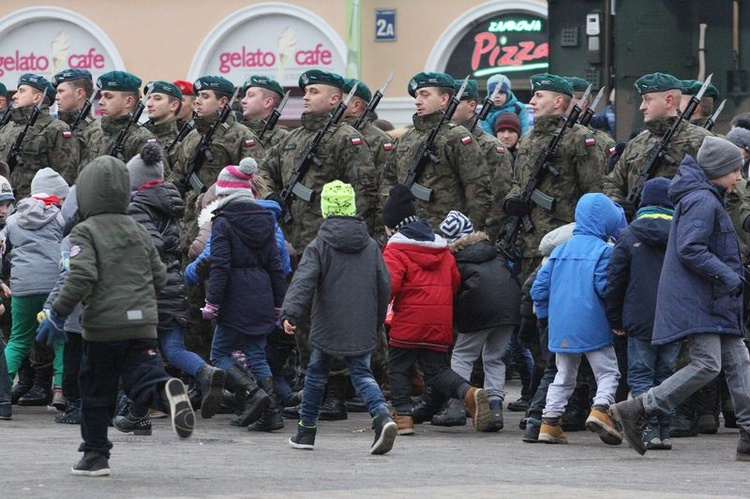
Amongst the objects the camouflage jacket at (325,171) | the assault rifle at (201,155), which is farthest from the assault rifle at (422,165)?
the assault rifle at (201,155)

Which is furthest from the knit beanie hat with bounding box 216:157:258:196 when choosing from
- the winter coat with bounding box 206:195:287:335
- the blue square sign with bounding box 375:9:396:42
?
the blue square sign with bounding box 375:9:396:42

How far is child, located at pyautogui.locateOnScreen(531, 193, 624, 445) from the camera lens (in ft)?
39.2

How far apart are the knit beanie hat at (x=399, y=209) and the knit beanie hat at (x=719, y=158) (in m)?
→ 2.20

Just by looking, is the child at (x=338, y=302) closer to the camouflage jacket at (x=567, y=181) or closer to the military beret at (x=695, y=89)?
the camouflage jacket at (x=567, y=181)

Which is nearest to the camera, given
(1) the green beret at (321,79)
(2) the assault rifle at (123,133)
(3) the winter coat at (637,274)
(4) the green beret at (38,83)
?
(3) the winter coat at (637,274)

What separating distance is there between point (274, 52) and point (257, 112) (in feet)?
45.7

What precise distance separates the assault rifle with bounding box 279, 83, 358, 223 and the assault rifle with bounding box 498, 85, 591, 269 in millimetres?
1523

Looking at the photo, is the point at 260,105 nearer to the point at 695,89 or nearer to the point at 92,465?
the point at 695,89

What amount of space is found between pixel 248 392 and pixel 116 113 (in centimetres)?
429

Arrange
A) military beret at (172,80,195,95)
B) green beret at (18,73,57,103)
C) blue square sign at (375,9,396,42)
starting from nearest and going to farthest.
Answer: green beret at (18,73,57,103), military beret at (172,80,195,95), blue square sign at (375,9,396,42)

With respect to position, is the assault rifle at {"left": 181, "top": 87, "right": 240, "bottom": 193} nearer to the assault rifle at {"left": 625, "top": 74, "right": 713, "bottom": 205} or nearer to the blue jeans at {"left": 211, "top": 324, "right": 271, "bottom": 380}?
the blue jeans at {"left": 211, "top": 324, "right": 271, "bottom": 380}

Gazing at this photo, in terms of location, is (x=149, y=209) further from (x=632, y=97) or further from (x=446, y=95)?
(x=632, y=97)

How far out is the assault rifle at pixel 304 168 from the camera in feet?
47.5

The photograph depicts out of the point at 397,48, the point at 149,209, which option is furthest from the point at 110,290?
the point at 397,48
